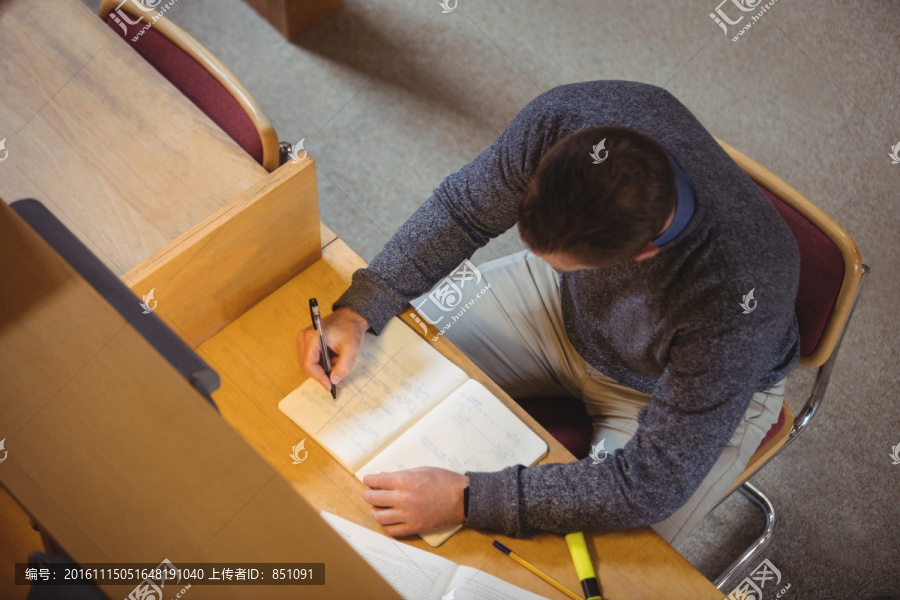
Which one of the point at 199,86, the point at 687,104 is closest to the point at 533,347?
the point at 199,86

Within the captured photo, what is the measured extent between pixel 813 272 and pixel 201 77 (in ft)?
4.00

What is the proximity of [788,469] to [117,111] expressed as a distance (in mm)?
1942

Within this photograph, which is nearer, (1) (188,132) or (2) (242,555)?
(2) (242,555)

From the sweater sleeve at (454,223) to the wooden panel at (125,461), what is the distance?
0.62 metres

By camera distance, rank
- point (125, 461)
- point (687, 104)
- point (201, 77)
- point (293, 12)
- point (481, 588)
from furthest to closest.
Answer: point (687, 104) < point (293, 12) < point (201, 77) < point (481, 588) < point (125, 461)

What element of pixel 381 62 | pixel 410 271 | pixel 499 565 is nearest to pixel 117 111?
pixel 410 271

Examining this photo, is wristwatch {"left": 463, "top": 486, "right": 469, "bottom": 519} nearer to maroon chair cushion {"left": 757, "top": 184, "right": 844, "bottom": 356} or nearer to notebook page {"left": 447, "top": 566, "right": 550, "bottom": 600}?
notebook page {"left": 447, "top": 566, "right": 550, "bottom": 600}

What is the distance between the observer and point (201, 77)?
4.83ft

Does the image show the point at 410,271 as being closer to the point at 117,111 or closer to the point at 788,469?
the point at 117,111

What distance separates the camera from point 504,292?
161 cm

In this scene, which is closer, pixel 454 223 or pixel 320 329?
pixel 320 329

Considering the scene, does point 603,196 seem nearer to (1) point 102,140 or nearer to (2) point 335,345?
(2) point 335,345

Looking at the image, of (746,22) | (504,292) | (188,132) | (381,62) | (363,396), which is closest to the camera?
(363,396)

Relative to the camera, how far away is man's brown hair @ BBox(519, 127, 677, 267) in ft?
3.31
